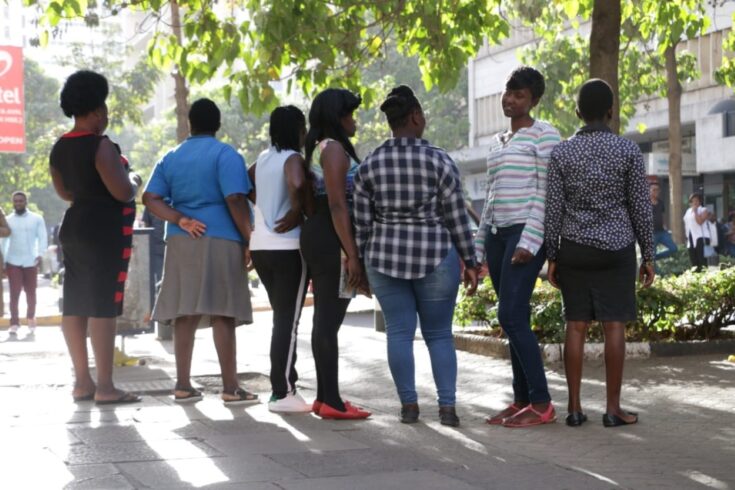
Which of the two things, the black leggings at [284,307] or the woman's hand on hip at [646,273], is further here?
the black leggings at [284,307]

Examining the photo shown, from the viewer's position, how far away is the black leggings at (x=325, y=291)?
25.2 feet

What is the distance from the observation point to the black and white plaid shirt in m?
7.28

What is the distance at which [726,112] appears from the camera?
126 feet

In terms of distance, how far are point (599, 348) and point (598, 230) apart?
3.29m

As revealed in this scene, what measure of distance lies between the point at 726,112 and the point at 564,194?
32.7 m

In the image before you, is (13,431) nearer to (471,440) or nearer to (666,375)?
(471,440)

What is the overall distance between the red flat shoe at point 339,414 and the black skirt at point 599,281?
1292 millimetres

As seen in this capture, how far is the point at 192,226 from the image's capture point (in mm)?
8188

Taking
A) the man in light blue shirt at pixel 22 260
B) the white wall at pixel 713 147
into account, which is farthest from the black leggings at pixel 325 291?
the white wall at pixel 713 147

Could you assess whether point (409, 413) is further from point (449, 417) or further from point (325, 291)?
point (325, 291)

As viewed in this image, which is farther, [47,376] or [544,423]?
[47,376]

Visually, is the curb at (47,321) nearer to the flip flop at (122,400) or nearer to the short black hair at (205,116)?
the flip flop at (122,400)

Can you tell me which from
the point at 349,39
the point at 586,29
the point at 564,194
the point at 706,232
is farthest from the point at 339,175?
the point at 586,29

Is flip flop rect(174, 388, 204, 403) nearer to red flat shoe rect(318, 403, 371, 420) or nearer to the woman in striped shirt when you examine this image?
red flat shoe rect(318, 403, 371, 420)
